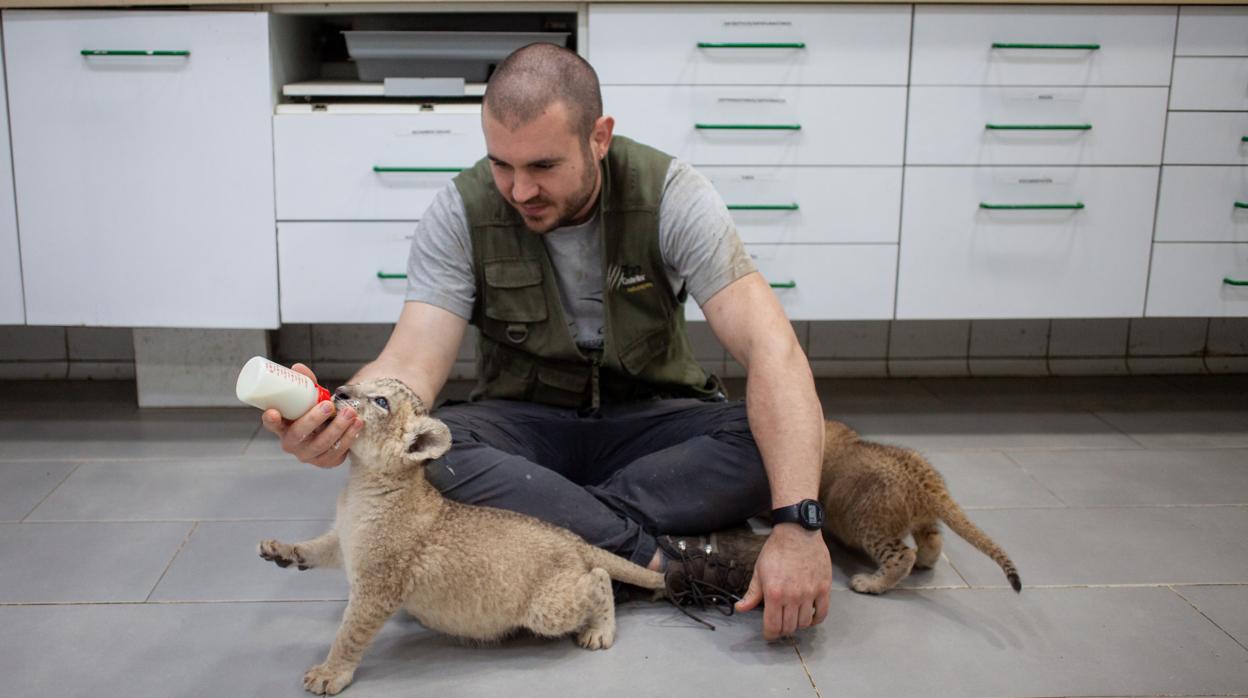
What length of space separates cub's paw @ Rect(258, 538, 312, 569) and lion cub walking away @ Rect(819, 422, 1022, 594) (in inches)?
38.1

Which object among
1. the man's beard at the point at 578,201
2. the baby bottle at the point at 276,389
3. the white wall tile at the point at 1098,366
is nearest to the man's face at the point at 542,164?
the man's beard at the point at 578,201

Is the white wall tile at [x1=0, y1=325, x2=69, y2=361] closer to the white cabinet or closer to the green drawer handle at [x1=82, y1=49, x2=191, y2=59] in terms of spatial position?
the white cabinet

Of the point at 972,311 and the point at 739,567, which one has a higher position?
the point at 972,311

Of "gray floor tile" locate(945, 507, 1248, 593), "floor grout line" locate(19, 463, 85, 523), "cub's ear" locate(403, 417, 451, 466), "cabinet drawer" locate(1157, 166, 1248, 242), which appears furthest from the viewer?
"cabinet drawer" locate(1157, 166, 1248, 242)

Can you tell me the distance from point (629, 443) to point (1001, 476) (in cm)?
95

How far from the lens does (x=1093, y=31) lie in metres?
2.65

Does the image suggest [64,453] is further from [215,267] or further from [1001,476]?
[1001,476]

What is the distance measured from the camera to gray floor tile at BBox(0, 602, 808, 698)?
1600 mm

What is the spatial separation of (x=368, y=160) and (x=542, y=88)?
969 millimetres

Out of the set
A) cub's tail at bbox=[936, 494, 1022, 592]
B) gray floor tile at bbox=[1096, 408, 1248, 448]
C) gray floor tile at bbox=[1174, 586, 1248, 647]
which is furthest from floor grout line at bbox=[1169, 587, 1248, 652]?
gray floor tile at bbox=[1096, 408, 1248, 448]

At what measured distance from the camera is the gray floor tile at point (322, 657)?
1.60 meters

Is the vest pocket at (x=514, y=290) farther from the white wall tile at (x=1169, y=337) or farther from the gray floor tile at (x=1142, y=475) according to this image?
the white wall tile at (x=1169, y=337)

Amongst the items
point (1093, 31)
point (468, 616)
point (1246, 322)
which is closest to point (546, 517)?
point (468, 616)

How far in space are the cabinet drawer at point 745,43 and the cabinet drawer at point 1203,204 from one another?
776mm
